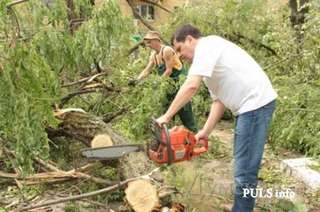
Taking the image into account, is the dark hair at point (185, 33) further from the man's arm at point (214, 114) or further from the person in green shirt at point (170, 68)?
the person in green shirt at point (170, 68)

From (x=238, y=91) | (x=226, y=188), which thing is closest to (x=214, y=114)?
(x=238, y=91)

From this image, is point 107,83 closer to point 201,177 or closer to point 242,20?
point 201,177

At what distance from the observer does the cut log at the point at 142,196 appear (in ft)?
12.6

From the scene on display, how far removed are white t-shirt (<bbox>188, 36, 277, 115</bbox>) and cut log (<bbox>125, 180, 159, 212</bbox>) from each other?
959 millimetres

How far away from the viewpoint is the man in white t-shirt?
131 inches

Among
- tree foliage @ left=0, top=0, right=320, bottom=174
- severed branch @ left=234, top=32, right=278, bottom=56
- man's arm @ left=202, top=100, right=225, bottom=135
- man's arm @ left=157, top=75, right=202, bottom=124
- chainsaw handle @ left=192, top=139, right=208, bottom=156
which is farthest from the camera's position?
severed branch @ left=234, top=32, right=278, bottom=56

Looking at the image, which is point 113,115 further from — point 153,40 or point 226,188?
point 226,188

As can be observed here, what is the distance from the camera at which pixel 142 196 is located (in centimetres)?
391

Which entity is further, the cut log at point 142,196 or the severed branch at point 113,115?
the severed branch at point 113,115

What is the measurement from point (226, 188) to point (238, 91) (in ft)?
5.10

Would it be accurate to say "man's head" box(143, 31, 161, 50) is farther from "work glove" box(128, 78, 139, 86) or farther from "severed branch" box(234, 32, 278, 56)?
"severed branch" box(234, 32, 278, 56)

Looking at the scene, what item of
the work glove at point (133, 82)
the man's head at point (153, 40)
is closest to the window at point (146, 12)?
the man's head at point (153, 40)

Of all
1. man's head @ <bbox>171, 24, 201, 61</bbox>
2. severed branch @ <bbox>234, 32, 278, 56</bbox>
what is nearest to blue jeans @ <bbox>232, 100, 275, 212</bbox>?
man's head @ <bbox>171, 24, 201, 61</bbox>

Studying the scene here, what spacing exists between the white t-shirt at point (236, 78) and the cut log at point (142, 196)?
959 millimetres
